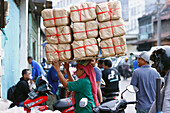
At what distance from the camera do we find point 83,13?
5.11 m

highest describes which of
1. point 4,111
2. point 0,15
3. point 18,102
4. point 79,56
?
point 0,15

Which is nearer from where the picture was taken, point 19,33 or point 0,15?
point 0,15

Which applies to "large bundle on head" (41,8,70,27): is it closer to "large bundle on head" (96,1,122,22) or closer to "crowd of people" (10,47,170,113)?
"large bundle on head" (96,1,122,22)

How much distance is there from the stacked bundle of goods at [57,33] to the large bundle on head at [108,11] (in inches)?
22.4

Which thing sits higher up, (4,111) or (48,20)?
(48,20)

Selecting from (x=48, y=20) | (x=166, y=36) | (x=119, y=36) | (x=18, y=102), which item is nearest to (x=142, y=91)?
(x=119, y=36)

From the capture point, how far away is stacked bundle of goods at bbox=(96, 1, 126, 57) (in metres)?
5.13

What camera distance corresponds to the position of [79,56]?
5074mm

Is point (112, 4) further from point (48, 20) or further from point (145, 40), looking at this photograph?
point (145, 40)

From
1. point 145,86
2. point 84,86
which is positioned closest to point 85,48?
point 84,86

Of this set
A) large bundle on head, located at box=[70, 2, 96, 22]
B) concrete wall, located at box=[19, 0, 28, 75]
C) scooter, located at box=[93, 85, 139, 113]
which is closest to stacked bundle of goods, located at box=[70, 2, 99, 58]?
large bundle on head, located at box=[70, 2, 96, 22]

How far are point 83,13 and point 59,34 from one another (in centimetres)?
56

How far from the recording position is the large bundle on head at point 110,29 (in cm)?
515

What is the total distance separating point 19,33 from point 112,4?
650cm
